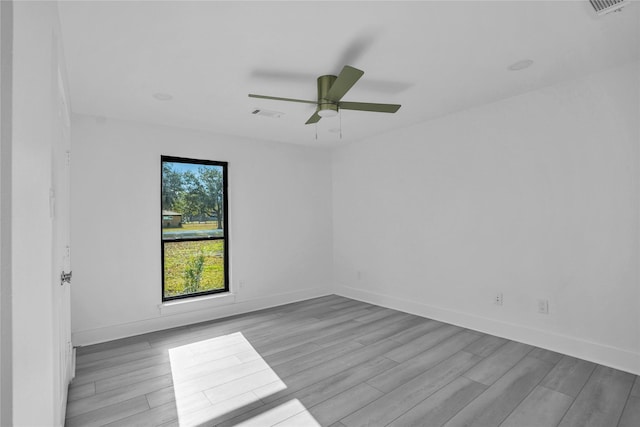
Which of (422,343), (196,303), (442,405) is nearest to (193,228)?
(196,303)

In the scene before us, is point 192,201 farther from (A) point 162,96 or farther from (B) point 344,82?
(B) point 344,82

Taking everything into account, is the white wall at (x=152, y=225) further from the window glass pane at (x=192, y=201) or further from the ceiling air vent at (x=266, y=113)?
the ceiling air vent at (x=266, y=113)

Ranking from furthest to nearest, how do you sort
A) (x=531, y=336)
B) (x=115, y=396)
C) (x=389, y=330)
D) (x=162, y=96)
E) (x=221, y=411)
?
(x=389, y=330) < (x=531, y=336) < (x=162, y=96) < (x=115, y=396) < (x=221, y=411)

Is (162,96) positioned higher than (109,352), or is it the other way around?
(162,96)

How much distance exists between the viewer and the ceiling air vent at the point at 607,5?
75.0 inches

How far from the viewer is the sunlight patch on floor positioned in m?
2.23

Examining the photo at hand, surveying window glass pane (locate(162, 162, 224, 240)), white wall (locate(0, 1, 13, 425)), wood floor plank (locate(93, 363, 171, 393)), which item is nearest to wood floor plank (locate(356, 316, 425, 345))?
wood floor plank (locate(93, 363, 171, 393))

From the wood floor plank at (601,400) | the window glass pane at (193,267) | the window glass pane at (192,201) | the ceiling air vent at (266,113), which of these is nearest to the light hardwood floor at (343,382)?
the wood floor plank at (601,400)

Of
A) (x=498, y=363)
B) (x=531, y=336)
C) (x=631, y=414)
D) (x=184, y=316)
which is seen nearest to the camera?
(x=631, y=414)

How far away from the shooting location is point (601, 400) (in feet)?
7.68

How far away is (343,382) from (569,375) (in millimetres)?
1797

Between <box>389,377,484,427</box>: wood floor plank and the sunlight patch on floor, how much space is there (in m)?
0.61

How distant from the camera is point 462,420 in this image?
7.05 ft

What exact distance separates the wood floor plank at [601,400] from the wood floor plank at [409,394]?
75 centimetres
